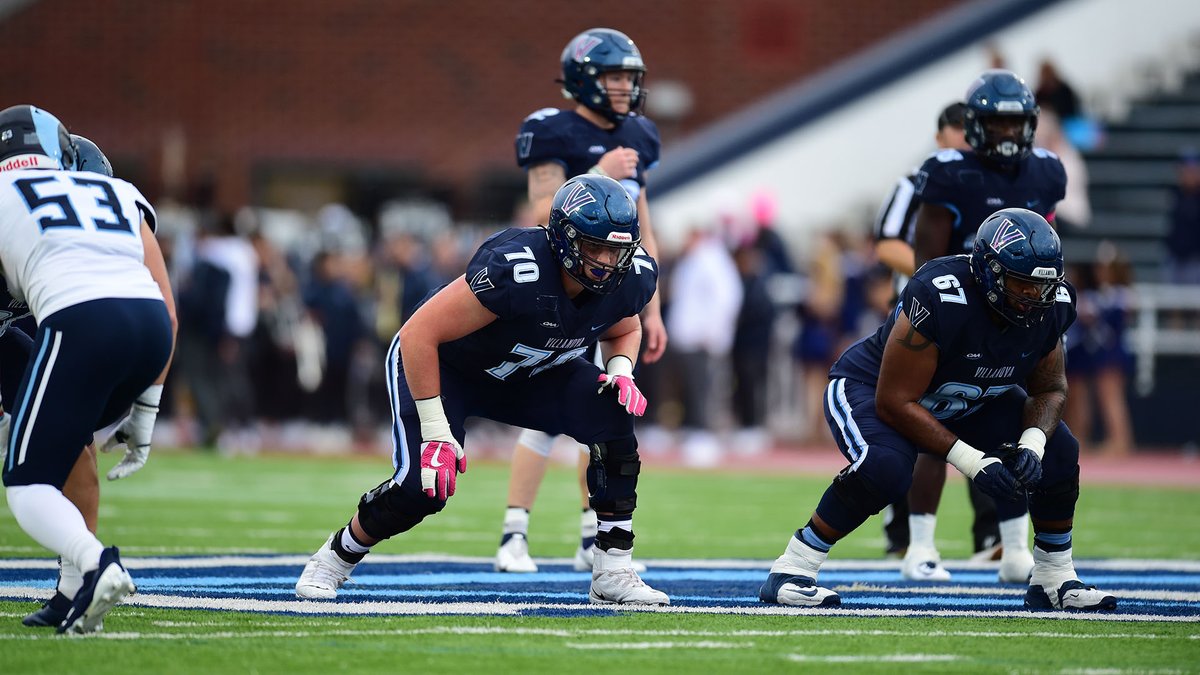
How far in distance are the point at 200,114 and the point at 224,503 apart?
13500 millimetres

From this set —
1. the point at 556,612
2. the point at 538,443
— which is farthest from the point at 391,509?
the point at 538,443

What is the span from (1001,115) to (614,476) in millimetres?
2305

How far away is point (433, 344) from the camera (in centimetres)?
562

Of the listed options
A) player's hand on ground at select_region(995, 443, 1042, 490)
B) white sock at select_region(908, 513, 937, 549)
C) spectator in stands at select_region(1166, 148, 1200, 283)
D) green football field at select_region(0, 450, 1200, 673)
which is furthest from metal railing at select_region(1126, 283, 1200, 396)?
player's hand on ground at select_region(995, 443, 1042, 490)

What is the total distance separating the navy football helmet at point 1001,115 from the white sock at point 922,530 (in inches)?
59.3

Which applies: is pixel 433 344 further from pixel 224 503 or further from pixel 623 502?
pixel 224 503

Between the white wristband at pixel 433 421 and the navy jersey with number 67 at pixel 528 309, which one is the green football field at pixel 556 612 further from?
the navy jersey with number 67 at pixel 528 309

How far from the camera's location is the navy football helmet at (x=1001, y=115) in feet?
23.0

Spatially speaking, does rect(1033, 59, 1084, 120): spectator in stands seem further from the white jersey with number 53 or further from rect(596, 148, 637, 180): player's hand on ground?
the white jersey with number 53

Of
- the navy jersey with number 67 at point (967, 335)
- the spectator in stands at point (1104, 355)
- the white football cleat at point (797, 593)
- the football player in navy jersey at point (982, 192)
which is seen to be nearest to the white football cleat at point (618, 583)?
the white football cleat at point (797, 593)

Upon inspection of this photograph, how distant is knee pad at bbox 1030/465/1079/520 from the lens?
6.07 m

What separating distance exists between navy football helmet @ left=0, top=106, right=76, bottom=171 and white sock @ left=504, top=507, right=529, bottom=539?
97.3 inches

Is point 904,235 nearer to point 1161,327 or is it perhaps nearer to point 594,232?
point 594,232

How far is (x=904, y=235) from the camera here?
777 cm
